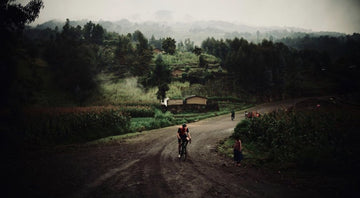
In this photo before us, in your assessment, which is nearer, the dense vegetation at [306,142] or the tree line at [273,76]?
the dense vegetation at [306,142]

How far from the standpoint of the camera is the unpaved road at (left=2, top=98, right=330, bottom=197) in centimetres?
732

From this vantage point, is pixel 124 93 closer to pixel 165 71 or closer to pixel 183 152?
pixel 165 71

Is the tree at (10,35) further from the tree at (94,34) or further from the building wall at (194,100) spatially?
the tree at (94,34)

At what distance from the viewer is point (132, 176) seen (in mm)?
9062

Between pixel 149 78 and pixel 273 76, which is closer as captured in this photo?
pixel 149 78

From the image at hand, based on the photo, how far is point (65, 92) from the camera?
195ft

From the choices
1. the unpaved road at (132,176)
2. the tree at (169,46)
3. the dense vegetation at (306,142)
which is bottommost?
the unpaved road at (132,176)

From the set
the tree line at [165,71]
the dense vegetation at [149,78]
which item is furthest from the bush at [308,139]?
the tree line at [165,71]

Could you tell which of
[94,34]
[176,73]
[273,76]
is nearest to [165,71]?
[176,73]

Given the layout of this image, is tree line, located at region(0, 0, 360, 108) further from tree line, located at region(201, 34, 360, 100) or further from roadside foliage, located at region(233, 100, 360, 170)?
roadside foliage, located at region(233, 100, 360, 170)

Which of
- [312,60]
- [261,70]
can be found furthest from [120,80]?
[312,60]

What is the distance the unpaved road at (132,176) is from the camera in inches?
288

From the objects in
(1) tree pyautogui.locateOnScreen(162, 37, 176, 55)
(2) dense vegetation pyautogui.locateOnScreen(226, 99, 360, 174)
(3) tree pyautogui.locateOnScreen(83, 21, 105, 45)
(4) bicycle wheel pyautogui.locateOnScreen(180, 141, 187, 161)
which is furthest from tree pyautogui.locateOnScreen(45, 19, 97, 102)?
(3) tree pyautogui.locateOnScreen(83, 21, 105, 45)

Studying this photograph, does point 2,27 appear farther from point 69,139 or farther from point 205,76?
point 205,76
